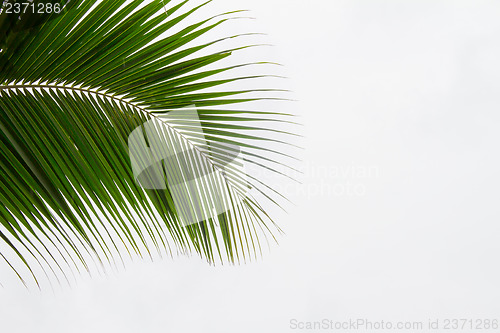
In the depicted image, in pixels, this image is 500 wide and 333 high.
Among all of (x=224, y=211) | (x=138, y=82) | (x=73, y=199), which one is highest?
(x=138, y=82)

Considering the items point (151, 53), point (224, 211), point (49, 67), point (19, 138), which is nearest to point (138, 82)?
point (151, 53)

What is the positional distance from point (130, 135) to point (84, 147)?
148mm

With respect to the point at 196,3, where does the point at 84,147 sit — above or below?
below

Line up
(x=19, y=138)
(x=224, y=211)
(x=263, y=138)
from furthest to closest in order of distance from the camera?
1. (x=224, y=211)
2. (x=263, y=138)
3. (x=19, y=138)

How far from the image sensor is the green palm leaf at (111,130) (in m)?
1.09

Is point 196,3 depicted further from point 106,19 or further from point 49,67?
point 49,67

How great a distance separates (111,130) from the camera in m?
1.25

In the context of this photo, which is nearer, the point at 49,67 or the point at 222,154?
the point at 49,67

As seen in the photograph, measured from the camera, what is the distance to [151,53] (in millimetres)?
1233

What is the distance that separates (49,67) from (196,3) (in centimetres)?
46

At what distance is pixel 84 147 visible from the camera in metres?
1.18

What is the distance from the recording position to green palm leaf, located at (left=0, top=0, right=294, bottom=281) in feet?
3.58

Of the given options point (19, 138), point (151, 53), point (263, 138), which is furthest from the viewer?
point (263, 138)

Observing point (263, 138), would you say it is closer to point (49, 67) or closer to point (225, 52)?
point (225, 52)
